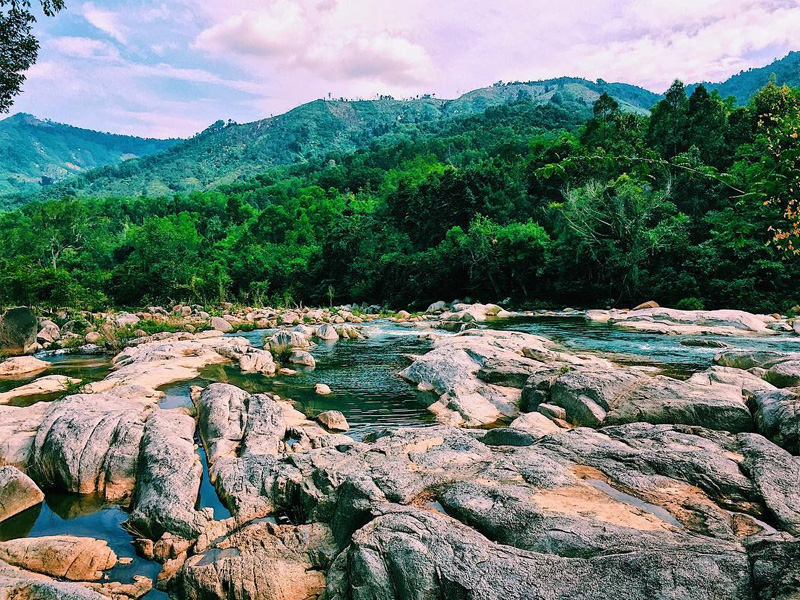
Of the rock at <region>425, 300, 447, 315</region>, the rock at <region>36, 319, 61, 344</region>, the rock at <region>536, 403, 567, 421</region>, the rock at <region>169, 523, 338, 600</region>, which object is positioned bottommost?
the rock at <region>36, 319, 61, 344</region>

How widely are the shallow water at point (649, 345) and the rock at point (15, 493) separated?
48.7 ft

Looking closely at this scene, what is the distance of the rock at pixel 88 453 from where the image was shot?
772 centimetres

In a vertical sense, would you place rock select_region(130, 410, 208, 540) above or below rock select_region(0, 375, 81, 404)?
above

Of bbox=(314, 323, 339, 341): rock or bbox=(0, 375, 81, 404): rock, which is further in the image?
bbox=(314, 323, 339, 341): rock

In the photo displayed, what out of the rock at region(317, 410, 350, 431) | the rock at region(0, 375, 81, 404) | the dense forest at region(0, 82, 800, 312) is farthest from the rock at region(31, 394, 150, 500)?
the dense forest at region(0, 82, 800, 312)

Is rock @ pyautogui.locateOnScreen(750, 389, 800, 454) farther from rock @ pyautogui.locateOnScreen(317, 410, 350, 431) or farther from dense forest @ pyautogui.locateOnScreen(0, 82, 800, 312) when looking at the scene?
rock @ pyautogui.locateOnScreen(317, 410, 350, 431)

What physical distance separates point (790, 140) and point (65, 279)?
3515cm

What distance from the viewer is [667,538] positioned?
4.27 metres

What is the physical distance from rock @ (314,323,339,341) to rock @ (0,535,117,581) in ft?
57.4

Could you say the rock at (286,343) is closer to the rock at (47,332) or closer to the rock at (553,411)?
the rock at (47,332)

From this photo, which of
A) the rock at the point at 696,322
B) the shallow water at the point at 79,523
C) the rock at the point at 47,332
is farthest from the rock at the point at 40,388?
the rock at the point at 696,322

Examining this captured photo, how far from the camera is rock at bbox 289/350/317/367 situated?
1777 centimetres

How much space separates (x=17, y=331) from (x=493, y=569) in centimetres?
2223

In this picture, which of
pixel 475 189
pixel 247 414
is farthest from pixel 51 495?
pixel 475 189
